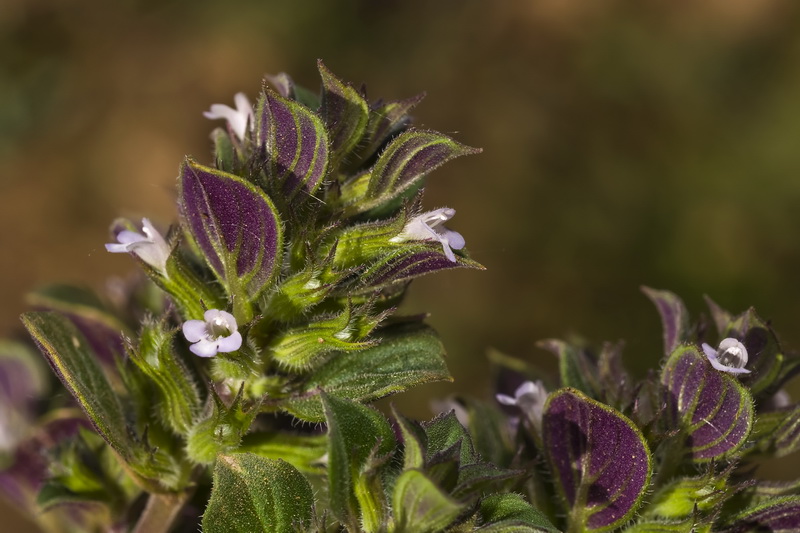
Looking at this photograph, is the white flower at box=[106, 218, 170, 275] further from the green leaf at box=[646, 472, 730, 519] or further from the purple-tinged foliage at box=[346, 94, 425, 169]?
the green leaf at box=[646, 472, 730, 519]

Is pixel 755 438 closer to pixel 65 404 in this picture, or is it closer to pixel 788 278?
pixel 65 404

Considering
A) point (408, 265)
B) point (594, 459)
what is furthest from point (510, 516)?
point (408, 265)

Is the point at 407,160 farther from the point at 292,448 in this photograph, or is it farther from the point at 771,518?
the point at 771,518

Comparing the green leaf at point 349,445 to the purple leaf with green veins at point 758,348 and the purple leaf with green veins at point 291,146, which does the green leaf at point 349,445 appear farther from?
the purple leaf with green veins at point 758,348

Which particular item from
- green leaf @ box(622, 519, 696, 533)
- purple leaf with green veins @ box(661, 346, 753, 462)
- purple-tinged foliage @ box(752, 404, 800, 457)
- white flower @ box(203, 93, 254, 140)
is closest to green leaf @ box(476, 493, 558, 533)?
green leaf @ box(622, 519, 696, 533)

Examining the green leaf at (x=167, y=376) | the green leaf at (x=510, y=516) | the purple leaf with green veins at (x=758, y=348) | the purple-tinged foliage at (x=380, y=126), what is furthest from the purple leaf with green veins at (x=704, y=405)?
the green leaf at (x=167, y=376)

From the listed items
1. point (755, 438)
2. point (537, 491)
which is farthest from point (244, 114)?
point (755, 438)
